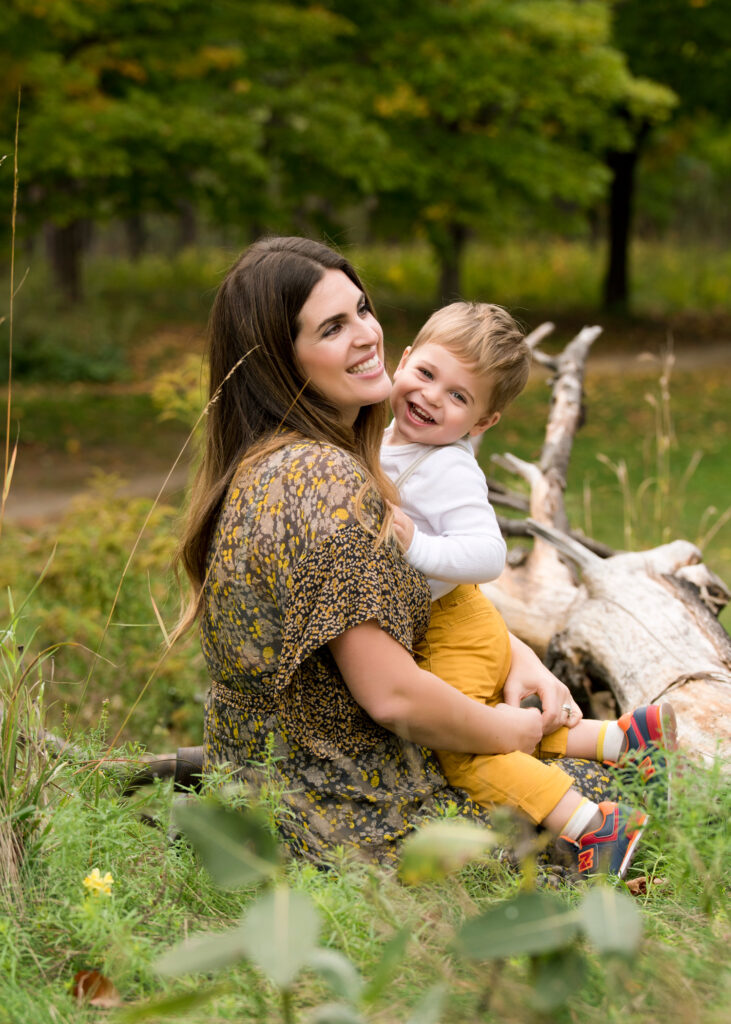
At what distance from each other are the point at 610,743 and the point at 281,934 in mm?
1714

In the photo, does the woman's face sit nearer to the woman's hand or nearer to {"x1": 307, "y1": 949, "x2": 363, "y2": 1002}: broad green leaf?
the woman's hand

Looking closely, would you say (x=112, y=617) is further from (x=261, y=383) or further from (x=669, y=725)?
(x=669, y=725)

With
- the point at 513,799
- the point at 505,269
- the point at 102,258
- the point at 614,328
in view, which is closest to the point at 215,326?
the point at 513,799

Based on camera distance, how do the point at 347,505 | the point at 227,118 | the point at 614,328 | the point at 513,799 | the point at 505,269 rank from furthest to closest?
1. the point at 505,269
2. the point at 614,328
3. the point at 227,118
4. the point at 513,799
5. the point at 347,505

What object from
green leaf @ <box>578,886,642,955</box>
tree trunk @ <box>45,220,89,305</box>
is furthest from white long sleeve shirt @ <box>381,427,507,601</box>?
tree trunk @ <box>45,220,89,305</box>

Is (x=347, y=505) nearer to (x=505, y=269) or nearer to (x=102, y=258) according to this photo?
(x=505, y=269)

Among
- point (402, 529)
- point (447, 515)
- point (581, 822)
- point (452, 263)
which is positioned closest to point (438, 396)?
point (447, 515)

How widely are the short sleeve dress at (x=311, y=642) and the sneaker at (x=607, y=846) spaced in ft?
0.78

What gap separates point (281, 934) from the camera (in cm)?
123

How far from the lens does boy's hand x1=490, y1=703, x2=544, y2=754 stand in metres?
2.43

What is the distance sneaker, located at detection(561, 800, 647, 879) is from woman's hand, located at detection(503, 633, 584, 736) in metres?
0.30

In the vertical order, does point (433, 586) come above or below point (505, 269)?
above

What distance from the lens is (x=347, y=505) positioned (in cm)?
217

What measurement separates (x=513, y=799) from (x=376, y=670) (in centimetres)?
51
